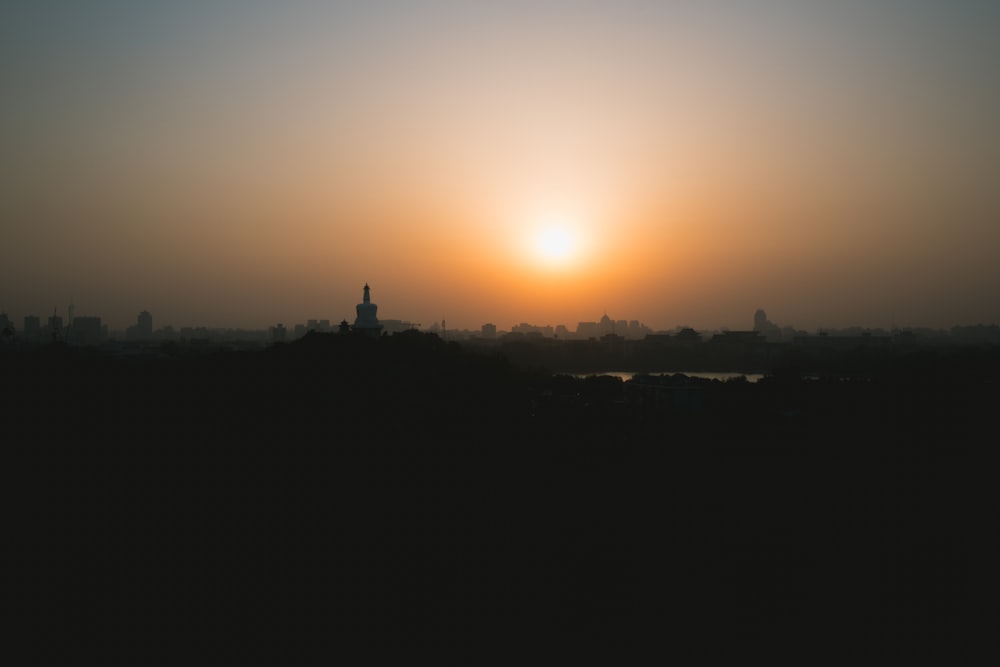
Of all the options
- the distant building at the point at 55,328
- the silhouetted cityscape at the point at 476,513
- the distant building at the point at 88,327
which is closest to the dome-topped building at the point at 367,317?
the silhouetted cityscape at the point at 476,513

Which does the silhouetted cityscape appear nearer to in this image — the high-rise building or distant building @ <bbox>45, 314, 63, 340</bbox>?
distant building @ <bbox>45, 314, 63, 340</bbox>

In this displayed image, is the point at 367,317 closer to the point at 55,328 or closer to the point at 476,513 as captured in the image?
the point at 476,513

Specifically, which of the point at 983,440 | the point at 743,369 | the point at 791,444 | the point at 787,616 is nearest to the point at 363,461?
the point at 787,616

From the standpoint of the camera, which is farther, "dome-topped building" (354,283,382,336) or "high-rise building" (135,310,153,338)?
"high-rise building" (135,310,153,338)

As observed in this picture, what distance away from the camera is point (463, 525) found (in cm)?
1555

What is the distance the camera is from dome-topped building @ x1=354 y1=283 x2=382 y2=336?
101 feet

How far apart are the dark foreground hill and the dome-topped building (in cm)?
514

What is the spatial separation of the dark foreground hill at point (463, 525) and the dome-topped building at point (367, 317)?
5135mm

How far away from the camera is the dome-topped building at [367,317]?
3088 cm

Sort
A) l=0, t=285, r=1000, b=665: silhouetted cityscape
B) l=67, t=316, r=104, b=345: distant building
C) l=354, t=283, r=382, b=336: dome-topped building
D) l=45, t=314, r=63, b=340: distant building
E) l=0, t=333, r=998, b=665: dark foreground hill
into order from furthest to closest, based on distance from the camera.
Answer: l=67, t=316, r=104, b=345: distant building, l=45, t=314, r=63, b=340: distant building, l=354, t=283, r=382, b=336: dome-topped building, l=0, t=285, r=1000, b=665: silhouetted cityscape, l=0, t=333, r=998, b=665: dark foreground hill

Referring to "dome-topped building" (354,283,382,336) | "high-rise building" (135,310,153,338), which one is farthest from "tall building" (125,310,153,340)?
"dome-topped building" (354,283,382,336)

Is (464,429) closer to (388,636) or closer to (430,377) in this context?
(430,377)

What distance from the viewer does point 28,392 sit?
913 inches

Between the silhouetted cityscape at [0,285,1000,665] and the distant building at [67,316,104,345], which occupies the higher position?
the distant building at [67,316,104,345]
